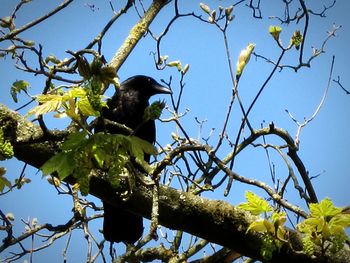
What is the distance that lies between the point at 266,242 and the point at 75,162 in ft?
2.44

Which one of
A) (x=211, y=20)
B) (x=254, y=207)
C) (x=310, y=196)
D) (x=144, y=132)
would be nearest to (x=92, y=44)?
(x=211, y=20)

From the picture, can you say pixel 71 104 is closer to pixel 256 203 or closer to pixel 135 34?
pixel 256 203

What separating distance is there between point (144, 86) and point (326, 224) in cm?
313

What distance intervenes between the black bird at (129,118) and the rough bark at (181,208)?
624 mm

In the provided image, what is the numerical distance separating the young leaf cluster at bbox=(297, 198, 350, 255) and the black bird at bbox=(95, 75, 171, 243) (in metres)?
1.46

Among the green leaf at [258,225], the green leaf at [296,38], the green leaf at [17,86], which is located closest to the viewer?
the green leaf at [258,225]

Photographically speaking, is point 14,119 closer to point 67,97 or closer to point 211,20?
point 67,97

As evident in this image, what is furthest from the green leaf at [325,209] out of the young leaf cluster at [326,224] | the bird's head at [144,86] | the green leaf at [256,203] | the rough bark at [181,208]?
the bird's head at [144,86]

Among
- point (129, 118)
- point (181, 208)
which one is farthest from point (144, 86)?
point (181, 208)

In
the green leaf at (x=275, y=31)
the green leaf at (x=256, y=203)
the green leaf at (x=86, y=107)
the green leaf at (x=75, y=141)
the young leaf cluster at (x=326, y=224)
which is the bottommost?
the green leaf at (x=75, y=141)

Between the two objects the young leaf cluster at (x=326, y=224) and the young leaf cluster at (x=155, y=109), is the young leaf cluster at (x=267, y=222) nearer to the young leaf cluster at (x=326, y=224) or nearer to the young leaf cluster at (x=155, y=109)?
the young leaf cluster at (x=326, y=224)

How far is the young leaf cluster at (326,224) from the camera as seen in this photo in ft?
4.84

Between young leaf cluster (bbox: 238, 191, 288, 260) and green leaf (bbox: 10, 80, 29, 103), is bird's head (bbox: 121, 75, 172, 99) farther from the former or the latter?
young leaf cluster (bbox: 238, 191, 288, 260)

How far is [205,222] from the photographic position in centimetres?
Answer: 218
